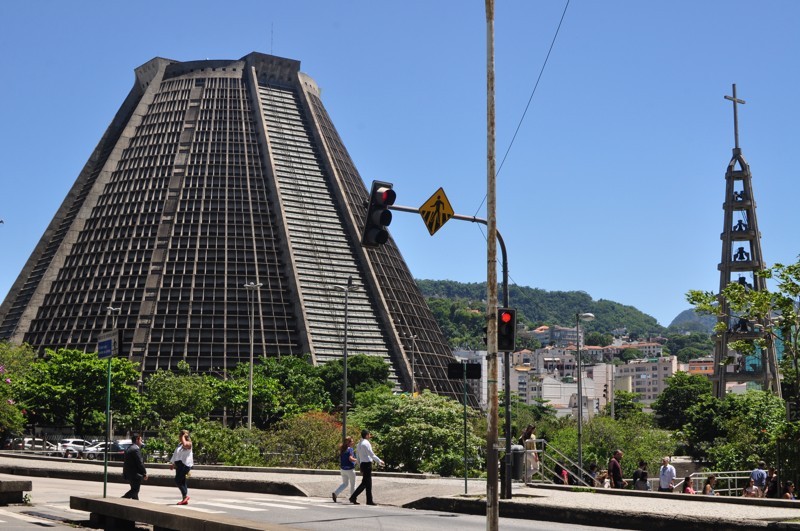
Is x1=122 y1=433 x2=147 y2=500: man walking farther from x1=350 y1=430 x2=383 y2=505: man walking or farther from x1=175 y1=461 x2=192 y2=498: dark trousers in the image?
x1=350 y1=430 x2=383 y2=505: man walking

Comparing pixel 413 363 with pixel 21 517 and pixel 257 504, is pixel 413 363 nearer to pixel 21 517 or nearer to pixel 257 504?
pixel 257 504

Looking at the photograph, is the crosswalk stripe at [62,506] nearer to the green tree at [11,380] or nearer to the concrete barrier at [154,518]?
the concrete barrier at [154,518]

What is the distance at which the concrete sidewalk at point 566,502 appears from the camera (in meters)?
18.6

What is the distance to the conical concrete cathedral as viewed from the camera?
98.6 meters

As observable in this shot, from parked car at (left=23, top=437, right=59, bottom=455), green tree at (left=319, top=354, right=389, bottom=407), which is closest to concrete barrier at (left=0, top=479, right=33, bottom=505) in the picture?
parked car at (left=23, top=437, right=59, bottom=455)

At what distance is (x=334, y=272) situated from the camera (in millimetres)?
104500

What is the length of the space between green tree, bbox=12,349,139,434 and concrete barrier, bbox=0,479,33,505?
4652 centimetres

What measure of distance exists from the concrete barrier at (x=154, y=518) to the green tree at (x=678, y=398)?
399ft

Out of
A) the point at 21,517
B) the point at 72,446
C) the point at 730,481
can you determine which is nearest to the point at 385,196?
the point at 21,517

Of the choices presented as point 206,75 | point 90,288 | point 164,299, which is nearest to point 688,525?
point 164,299

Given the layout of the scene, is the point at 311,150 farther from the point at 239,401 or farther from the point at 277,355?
the point at 239,401

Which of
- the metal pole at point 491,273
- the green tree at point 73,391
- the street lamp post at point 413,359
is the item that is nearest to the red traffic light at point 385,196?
the metal pole at point 491,273

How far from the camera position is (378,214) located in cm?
1828

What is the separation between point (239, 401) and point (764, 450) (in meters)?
45.0
